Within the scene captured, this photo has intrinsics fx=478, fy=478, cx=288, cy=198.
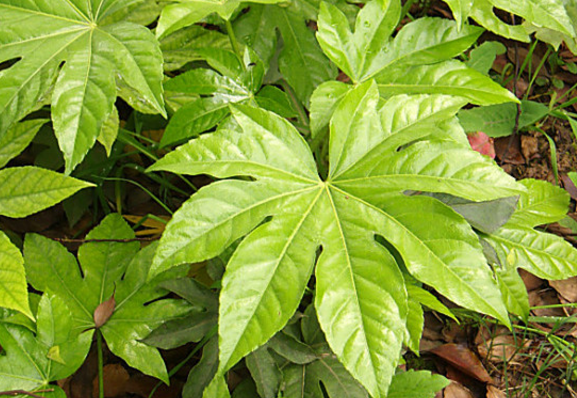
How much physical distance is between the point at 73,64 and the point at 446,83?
0.95 metres

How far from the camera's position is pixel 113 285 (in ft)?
4.68

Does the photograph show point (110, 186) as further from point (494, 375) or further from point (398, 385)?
point (494, 375)

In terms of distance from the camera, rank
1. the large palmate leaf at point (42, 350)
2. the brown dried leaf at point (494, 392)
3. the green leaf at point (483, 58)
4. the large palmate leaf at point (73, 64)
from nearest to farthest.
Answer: the large palmate leaf at point (73, 64)
the large palmate leaf at point (42, 350)
the brown dried leaf at point (494, 392)
the green leaf at point (483, 58)

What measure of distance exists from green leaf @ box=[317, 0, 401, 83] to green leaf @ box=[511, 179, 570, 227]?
2.25 ft

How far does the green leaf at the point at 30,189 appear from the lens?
1.21 metres

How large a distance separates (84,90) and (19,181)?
0.33m

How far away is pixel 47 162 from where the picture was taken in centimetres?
168

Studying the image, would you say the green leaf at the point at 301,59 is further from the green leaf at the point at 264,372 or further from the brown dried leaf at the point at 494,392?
the brown dried leaf at the point at 494,392

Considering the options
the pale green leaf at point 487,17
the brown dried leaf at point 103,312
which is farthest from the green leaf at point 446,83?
the brown dried leaf at point 103,312

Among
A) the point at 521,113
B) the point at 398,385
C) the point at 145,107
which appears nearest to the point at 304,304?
the point at 398,385

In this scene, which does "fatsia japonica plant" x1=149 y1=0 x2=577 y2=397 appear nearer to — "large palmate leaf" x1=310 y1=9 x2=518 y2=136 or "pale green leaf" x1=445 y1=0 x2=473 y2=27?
→ "large palmate leaf" x1=310 y1=9 x2=518 y2=136

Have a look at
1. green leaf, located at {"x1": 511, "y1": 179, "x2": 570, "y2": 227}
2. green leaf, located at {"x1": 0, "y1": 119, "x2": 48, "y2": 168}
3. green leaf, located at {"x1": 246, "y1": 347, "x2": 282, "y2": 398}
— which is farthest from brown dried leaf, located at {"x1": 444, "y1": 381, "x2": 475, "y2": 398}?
green leaf, located at {"x1": 0, "y1": 119, "x2": 48, "y2": 168}

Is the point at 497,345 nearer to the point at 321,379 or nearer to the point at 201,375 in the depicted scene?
the point at 321,379

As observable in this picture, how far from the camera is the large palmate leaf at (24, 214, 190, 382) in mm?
1313
